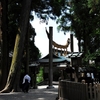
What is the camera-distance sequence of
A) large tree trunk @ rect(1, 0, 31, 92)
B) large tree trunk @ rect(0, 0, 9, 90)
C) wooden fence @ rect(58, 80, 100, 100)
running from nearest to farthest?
wooden fence @ rect(58, 80, 100, 100) < large tree trunk @ rect(1, 0, 31, 92) < large tree trunk @ rect(0, 0, 9, 90)

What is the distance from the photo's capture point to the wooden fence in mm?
10297

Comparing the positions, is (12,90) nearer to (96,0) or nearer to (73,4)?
(96,0)

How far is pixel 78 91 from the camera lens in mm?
11789

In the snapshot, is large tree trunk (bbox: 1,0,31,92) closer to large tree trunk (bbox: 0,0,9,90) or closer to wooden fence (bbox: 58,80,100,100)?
large tree trunk (bbox: 0,0,9,90)

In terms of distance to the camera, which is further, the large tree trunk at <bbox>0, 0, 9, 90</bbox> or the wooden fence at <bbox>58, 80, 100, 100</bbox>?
the large tree trunk at <bbox>0, 0, 9, 90</bbox>

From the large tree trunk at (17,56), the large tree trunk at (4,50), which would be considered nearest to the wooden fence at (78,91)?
the large tree trunk at (17,56)

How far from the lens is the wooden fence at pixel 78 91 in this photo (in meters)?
10.3

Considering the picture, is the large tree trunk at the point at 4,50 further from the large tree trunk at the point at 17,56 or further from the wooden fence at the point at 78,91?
the wooden fence at the point at 78,91

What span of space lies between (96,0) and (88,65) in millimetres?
5322

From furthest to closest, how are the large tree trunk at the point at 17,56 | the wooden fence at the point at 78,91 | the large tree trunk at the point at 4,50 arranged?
1. the large tree trunk at the point at 4,50
2. the large tree trunk at the point at 17,56
3. the wooden fence at the point at 78,91

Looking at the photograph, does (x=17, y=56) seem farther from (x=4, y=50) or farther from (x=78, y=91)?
(x=78, y=91)

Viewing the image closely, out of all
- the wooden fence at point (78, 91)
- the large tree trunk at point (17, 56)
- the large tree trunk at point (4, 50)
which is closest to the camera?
the wooden fence at point (78, 91)

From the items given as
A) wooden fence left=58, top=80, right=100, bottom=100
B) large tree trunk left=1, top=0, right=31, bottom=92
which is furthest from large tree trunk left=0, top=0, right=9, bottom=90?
wooden fence left=58, top=80, right=100, bottom=100

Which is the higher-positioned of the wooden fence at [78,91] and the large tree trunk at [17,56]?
the large tree trunk at [17,56]
